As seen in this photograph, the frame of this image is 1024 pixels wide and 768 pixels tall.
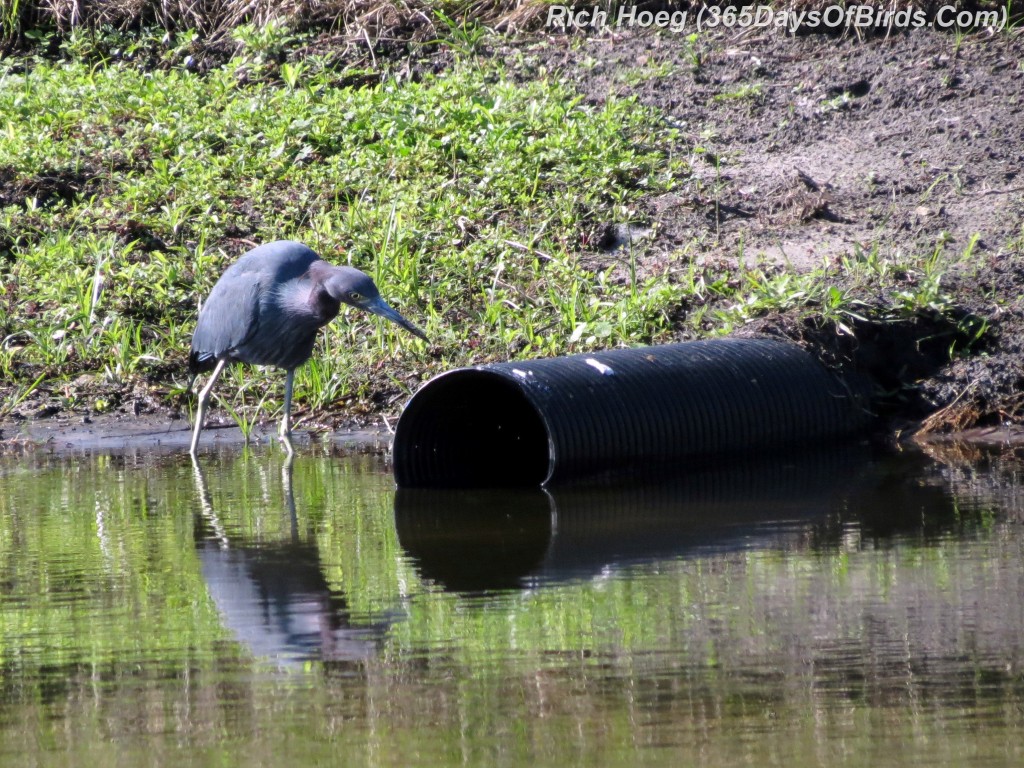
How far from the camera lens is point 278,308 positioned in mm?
7262

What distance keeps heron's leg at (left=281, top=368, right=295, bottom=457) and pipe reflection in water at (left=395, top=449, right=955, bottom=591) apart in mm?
1204

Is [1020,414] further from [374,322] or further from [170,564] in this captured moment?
[170,564]

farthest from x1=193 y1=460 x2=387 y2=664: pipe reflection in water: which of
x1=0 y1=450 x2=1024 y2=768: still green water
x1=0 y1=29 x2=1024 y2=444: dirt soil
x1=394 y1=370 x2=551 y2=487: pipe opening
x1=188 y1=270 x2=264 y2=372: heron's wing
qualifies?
x1=0 y1=29 x2=1024 y2=444: dirt soil

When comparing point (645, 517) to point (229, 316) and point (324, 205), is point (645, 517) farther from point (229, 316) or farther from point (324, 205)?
point (324, 205)

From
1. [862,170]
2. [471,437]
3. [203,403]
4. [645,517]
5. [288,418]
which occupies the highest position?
[862,170]

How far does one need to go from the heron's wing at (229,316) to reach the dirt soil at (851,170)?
72 centimetres

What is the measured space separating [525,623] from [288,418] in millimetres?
3593

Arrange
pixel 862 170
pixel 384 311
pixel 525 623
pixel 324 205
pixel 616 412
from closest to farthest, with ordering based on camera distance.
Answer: pixel 525 623 → pixel 616 412 → pixel 384 311 → pixel 862 170 → pixel 324 205

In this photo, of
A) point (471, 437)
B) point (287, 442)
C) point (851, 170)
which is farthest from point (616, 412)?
point (851, 170)

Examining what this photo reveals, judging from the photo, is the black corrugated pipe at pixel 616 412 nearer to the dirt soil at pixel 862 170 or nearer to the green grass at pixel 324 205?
the dirt soil at pixel 862 170

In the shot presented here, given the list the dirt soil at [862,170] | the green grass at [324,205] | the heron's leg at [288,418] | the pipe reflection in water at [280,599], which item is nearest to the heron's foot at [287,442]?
the heron's leg at [288,418]

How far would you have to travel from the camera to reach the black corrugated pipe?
6.18m

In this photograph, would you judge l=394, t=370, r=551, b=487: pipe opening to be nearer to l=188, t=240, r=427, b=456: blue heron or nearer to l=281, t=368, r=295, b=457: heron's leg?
l=188, t=240, r=427, b=456: blue heron

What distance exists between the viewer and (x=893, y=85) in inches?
404
